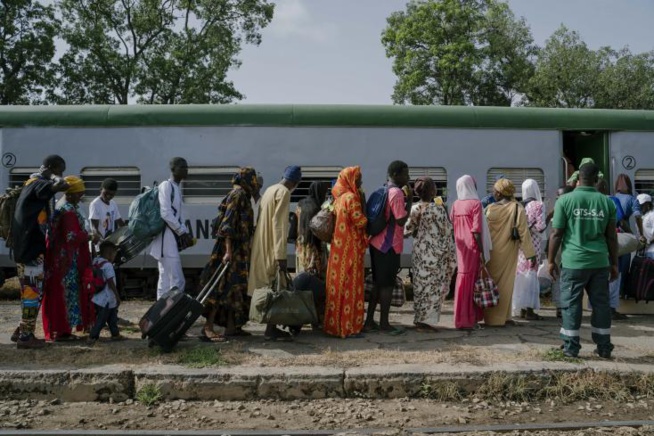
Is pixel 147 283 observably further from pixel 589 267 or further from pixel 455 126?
pixel 589 267

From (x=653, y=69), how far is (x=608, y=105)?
8.71 feet

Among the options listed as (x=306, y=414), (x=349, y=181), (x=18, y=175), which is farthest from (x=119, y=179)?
(x=306, y=414)

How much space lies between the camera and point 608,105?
2797 cm

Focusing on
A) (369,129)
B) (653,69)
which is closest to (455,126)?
(369,129)

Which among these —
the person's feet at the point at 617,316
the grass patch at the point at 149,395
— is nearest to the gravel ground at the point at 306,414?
the grass patch at the point at 149,395

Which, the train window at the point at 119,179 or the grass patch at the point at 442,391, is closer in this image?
the grass patch at the point at 442,391

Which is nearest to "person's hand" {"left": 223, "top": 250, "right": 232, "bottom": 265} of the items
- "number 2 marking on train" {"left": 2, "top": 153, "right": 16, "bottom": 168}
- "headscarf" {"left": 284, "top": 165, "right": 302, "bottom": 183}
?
"headscarf" {"left": 284, "top": 165, "right": 302, "bottom": 183}

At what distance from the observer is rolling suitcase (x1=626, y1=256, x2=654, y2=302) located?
7.18 metres

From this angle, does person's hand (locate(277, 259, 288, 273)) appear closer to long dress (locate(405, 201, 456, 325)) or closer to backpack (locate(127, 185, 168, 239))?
backpack (locate(127, 185, 168, 239))

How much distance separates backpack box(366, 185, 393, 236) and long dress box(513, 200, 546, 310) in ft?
6.67

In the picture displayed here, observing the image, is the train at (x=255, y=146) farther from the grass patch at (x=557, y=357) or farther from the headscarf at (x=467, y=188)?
the grass patch at (x=557, y=357)

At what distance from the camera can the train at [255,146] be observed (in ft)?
29.0

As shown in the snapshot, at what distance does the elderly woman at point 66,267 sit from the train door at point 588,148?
22.5 ft

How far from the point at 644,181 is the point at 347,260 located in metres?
5.76
